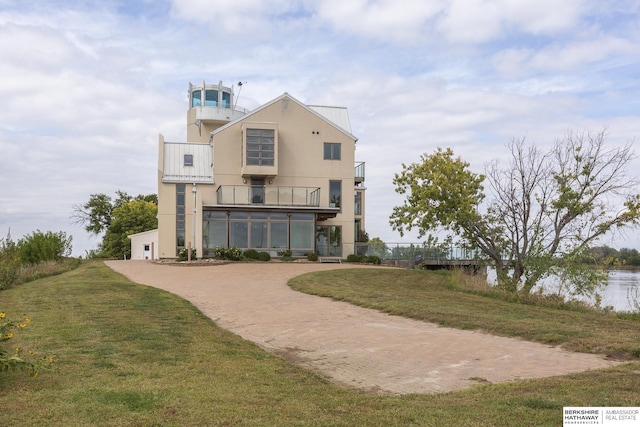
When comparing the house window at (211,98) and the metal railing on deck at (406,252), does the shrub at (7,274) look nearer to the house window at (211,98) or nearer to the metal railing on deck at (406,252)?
the metal railing on deck at (406,252)

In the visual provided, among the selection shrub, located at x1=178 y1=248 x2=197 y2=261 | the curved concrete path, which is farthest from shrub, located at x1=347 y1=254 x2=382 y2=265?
the curved concrete path

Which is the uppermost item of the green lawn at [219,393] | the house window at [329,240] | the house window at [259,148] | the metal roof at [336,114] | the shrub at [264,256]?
the metal roof at [336,114]

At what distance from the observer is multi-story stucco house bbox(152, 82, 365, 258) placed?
3522cm

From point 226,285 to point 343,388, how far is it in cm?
1470

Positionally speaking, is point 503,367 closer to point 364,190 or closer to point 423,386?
point 423,386

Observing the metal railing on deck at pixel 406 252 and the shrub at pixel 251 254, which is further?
the metal railing on deck at pixel 406 252

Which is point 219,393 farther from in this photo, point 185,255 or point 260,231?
point 260,231

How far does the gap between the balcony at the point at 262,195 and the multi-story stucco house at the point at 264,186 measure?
0.06m

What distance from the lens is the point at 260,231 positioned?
3538cm

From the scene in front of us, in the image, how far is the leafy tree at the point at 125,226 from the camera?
179ft

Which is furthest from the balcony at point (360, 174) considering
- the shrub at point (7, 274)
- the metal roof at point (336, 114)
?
the shrub at point (7, 274)

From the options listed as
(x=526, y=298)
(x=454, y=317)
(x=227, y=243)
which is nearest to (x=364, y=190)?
(x=227, y=243)

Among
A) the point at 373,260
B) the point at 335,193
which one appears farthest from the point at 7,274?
the point at 335,193

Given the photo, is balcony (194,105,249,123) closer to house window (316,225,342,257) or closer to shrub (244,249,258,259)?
house window (316,225,342,257)
